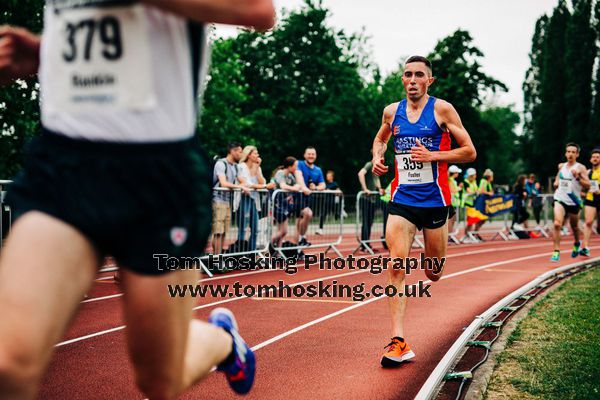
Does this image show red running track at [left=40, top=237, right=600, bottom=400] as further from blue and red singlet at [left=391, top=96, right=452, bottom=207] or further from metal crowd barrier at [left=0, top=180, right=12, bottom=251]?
blue and red singlet at [left=391, top=96, right=452, bottom=207]

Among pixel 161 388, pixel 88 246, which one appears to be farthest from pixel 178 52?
pixel 161 388

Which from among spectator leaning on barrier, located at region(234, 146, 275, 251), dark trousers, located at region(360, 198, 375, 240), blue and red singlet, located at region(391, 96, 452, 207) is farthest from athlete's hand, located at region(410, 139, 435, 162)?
dark trousers, located at region(360, 198, 375, 240)

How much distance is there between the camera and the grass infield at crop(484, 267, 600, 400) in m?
4.47

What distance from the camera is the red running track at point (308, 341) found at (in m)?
4.70

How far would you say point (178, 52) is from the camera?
2.29 meters

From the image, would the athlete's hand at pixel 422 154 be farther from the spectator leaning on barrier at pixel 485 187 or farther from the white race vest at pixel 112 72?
the spectator leaning on barrier at pixel 485 187

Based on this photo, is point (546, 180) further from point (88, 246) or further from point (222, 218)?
point (88, 246)

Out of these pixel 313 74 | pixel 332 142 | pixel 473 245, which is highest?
pixel 313 74

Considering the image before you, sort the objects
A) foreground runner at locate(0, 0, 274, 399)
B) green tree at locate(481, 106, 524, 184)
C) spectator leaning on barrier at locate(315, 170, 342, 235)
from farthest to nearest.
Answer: green tree at locate(481, 106, 524, 184) → spectator leaning on barrier at locate(315, 170, 342, 235) → foreground runner at locate(0, 0, 274, 399)

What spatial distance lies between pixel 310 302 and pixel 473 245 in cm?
1126

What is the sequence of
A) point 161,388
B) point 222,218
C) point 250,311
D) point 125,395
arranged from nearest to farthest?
point 161,388
point 125,395
point 250,311
point 222,218

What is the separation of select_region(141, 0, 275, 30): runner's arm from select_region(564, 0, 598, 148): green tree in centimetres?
5695

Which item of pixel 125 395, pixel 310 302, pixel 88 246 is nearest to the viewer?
pixel 88 246

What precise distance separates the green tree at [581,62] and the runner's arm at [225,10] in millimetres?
56950
